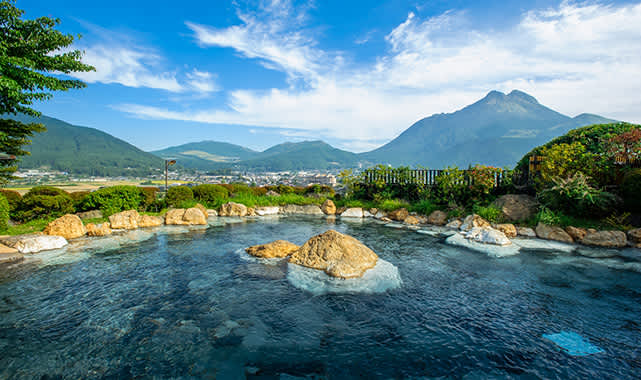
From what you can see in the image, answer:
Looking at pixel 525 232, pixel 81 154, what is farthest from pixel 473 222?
pixel 81 154

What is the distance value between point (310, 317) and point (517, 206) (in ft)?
38.6

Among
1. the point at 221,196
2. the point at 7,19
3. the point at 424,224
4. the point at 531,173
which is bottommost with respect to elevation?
the point at 424,224

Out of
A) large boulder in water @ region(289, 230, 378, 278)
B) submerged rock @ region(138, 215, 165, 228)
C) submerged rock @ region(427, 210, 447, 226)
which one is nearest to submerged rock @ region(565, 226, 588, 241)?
submerged rock @ region(427, 210, 447, 226)

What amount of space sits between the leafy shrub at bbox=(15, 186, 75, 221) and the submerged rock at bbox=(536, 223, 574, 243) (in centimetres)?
1981

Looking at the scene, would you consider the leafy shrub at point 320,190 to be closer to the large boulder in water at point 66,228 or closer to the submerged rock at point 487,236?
the submerged rock at point 487,236

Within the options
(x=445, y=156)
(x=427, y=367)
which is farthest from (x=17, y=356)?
(x=445, y=156)

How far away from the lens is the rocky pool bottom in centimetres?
343

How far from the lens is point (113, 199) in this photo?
42.2 feet

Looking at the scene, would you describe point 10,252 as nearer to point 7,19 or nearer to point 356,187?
point 7,19

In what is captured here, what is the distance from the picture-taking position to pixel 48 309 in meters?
4.73

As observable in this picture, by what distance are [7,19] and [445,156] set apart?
20060cm

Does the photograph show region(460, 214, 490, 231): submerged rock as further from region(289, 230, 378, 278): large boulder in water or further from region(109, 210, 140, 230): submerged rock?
region(109, 210, 140, 230): submerged rock

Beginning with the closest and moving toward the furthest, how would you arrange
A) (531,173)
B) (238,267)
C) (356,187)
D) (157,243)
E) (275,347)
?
(275,347) → (238,267) → (157,243) → (531,173) → (356,187)

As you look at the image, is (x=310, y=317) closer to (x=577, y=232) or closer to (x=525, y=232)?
(x=525, y=232)
